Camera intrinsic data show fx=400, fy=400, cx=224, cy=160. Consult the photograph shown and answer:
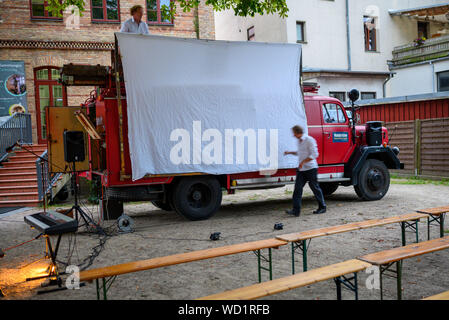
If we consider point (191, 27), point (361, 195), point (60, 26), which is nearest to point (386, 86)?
point (191, 27)

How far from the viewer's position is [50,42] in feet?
51.2

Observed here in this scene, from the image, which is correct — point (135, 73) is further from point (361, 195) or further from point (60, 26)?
point (60, 26)

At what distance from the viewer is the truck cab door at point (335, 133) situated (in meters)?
9.45

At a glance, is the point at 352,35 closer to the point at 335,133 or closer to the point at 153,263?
the point at 335,133

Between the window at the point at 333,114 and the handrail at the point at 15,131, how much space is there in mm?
10121

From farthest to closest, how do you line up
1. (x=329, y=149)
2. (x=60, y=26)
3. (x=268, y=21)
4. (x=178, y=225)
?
(x=268, y=21), (x=60, y=26), (x=329, y=149), (x=178, y=225)

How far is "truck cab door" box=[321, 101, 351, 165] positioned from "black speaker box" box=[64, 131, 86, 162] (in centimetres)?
542

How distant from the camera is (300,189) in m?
8.39

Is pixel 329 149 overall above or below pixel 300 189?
above

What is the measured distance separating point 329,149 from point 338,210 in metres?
1.46

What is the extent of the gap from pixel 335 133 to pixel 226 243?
14.9ft

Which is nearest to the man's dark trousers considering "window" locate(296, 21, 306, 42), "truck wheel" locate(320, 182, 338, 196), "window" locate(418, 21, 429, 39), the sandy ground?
the sandy ground

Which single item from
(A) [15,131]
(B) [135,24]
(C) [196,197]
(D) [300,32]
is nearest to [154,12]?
(A) [15,131]

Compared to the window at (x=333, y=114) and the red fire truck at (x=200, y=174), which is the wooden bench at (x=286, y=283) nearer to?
the red fire truck at (x=200, y=174)
